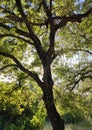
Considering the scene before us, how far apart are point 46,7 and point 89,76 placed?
567cm

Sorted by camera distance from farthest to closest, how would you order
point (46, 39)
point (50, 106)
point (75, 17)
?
point (46, 39)
point (50, 106)
point (75, 17)

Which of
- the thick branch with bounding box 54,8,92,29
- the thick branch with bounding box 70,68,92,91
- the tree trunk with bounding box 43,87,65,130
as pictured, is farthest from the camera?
the thick branch with bounding box 70,68,92,91

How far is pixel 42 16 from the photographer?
1669cm

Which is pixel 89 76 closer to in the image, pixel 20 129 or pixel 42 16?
pixel 42 16

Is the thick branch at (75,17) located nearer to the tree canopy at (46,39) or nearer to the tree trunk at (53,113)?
the tree canopy at (46,39)

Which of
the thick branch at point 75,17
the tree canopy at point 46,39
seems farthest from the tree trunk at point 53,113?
the thick branch at point 75,17

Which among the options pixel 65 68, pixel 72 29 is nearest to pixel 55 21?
pixel 72 29

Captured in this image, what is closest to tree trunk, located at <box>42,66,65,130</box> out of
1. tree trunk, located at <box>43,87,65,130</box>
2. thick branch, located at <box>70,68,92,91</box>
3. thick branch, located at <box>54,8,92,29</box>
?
tree trunk, located at <box>43,87,65,130</box>

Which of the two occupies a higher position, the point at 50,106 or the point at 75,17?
the point at 75,17

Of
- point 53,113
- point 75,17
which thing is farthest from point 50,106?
point 75,17

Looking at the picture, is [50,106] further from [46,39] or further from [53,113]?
[46,39]

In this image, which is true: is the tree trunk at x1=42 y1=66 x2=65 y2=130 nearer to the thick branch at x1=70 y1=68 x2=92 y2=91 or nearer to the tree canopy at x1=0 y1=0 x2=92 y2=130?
the tree canopy at x1=0 y1=0 x2=92 y2=130

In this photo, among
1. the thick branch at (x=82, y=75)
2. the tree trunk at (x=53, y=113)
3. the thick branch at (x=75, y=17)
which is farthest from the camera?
the thick branch at (x=82, y=75)

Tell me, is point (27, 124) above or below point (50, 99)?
above
